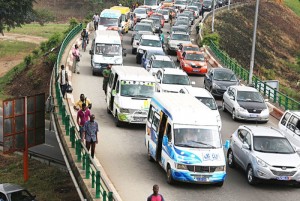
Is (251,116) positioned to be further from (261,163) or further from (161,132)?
(261,163)

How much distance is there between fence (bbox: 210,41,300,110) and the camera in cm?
3549


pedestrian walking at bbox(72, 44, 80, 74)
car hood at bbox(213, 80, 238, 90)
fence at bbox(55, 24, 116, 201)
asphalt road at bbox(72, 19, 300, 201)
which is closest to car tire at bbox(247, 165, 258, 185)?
asphalt road at bbox(72, 19, 300, 201)

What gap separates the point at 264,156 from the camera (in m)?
21.6

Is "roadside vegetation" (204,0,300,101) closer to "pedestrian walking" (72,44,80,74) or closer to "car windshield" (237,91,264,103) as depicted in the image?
"pedestrian walking" (72,44,80,74)

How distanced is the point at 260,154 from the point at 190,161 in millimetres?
2721

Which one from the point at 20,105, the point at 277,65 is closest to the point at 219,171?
the point at 20,105

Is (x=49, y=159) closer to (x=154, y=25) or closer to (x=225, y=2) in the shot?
(x=154, y=25)

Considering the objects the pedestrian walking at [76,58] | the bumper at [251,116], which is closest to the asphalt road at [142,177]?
the bumper at [251,116]

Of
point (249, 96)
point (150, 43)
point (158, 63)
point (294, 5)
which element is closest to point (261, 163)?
point (249, 96)

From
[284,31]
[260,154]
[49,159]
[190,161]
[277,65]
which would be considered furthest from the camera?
[284,31]

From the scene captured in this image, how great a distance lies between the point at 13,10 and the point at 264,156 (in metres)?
54.5

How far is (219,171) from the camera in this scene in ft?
67.8

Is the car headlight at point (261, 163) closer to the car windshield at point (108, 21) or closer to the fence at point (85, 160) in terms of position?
the fence at point (85, 160)

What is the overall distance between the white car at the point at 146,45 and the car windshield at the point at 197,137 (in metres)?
26.0
